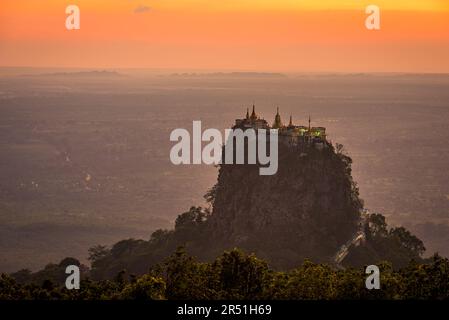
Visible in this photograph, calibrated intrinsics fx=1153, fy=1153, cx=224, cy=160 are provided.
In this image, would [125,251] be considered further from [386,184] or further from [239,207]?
[386,184]

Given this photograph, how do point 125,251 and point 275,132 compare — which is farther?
point 125,251

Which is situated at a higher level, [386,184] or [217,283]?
[386,184]

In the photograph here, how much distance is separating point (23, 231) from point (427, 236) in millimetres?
54869

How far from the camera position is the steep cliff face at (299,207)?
95.1m

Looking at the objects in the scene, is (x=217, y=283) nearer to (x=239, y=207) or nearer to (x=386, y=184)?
(x=239, y=207)

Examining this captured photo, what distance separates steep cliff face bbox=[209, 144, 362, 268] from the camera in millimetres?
95069

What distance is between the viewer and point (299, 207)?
Result: 9694 centimetres

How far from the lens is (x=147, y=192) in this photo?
194 meters
